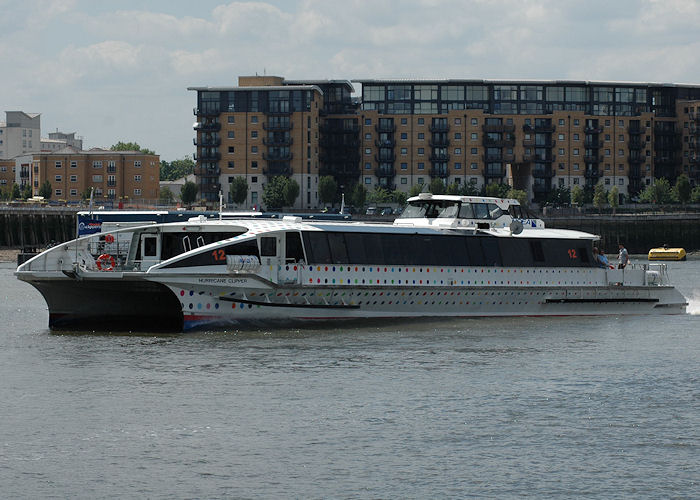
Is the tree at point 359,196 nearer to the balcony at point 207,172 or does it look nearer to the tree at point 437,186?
the tree at point 437,186

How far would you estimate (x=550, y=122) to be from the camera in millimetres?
158000

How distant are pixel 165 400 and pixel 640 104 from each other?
484 ft

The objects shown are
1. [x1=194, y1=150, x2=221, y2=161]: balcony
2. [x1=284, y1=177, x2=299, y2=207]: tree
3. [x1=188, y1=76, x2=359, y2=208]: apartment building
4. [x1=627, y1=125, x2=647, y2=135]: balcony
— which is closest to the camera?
[x1=284, y1=177, x2=299, y2=207]: tree

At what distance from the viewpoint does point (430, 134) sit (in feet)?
516

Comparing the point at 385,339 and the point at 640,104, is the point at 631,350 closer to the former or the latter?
the point at 385,339

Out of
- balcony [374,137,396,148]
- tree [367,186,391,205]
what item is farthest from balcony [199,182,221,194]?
balcony [374,137,396,148]

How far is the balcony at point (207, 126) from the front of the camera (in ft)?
506

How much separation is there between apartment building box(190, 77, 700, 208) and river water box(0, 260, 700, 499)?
12060cm

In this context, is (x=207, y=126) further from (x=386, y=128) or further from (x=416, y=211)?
(x=416, y=211)

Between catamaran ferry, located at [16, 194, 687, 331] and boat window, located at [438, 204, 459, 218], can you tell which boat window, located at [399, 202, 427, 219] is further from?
boat window, located at [438, 204, 459, 218]

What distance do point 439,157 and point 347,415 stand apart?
13593 cm

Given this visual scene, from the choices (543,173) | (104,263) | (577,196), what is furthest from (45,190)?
(104,263)

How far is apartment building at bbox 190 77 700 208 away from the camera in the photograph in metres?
155

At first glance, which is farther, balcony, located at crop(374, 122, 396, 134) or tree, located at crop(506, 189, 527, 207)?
balcony, located at crop(374, 122, 396, 134)
